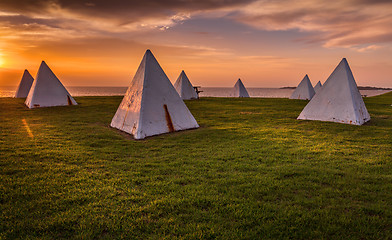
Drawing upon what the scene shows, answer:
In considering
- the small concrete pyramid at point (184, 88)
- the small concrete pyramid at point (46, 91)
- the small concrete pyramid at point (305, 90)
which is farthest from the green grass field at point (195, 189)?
the small concrete pyramid at point (305, 90)

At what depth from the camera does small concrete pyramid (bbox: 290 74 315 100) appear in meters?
30.4

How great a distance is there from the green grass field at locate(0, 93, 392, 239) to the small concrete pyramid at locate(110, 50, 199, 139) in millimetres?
1181

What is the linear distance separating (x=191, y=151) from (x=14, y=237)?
15.1 ft

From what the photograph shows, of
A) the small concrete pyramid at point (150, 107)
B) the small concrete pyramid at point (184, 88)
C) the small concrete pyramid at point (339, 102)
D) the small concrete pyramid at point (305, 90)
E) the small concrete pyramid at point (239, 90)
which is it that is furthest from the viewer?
the small concrete pyramid at point (239, 90)

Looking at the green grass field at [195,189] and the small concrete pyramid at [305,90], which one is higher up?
the small concrete pyramid at [305,90]

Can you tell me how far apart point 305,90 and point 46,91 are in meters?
29.9

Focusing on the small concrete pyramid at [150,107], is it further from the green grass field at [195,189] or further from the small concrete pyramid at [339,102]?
the small concrete pyramid at [339,102]

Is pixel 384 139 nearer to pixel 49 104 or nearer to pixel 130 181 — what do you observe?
pixel 130 181

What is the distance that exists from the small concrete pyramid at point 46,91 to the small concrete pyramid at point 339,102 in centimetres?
1862

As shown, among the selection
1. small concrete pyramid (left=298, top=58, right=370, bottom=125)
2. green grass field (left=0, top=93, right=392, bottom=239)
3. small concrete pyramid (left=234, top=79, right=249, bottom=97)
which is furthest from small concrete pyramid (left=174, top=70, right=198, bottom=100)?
green grass field (left=0, top=93, right=392, bottom=239)

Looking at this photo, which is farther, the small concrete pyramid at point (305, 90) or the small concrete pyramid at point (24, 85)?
the small concrete pyramid at point (305, 90)

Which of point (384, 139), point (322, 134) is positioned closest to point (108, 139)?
point (322, 134)

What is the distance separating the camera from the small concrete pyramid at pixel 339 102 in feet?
37.4

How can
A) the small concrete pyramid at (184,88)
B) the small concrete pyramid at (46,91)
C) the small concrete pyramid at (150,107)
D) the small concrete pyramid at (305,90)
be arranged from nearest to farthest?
the small concrete pyramid at (150,107)
the small concrete pyramid at (46,91)
the small concrete pyramid at (184,88)
the small concrete pyramid at (305,90)
